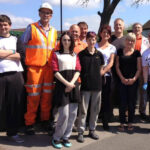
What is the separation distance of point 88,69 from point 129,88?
1.07 metres

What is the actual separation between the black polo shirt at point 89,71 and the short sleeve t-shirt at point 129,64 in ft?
2.27

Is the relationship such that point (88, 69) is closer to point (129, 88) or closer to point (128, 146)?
point (129, 88)

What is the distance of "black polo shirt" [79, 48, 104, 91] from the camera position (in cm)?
398

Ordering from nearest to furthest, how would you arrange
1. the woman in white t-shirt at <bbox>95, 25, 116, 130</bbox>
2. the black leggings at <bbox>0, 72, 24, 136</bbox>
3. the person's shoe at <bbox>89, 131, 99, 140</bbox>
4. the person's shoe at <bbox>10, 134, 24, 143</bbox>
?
the black leggings at <bbox>0, 72, 24, 136</bbox>
the person's shoe at <bbox>10, 134, 24, 143</bbox>
the person's shoe at <bbox>89, 131, 99, 140</bbox>
the woman in white t-shirt at <bbox>95, 25, 116, 130</bbox>

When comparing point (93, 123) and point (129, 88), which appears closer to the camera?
point (93, 123)

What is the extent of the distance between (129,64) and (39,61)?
178 centimetres

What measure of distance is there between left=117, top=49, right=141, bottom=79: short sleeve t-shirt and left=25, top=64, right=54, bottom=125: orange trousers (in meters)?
1.44

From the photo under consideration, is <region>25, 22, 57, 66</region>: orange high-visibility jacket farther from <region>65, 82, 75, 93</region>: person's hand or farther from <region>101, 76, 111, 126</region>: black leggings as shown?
<region>101, 76, 111, 126</region>: black leggings

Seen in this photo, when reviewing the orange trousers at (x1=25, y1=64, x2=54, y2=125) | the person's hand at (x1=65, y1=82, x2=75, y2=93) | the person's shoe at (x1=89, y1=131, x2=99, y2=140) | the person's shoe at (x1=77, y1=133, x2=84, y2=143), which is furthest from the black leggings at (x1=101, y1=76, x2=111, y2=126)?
the orange trousers at (x1=25, y1=64, x2=54, y2=125)

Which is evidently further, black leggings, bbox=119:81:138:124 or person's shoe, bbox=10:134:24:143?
black leggings, bbox=119:81:138:124

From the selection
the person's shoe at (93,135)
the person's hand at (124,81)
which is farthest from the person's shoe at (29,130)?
the person's hand at (124,81)

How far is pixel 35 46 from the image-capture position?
397cm

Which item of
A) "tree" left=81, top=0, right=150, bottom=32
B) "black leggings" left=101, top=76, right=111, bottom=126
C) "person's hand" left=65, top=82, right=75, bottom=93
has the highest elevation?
"tree" left=81, top=0, right=150, bottom=32

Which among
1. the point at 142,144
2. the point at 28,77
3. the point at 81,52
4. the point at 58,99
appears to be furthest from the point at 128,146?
the point at 28,77
